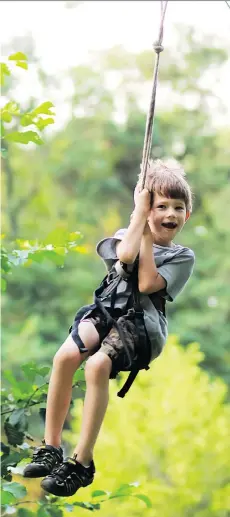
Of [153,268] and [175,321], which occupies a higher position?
[175,321]

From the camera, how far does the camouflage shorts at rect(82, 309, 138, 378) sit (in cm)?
168

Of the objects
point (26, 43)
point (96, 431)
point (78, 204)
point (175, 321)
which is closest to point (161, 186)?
point (96, 431)

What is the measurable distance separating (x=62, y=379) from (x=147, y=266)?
0.26 m

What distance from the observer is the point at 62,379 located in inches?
66.2

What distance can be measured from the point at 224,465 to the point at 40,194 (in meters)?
4.35

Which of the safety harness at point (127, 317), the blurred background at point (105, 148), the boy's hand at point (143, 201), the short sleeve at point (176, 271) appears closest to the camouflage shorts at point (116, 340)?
the safety harness at point (127, 317)

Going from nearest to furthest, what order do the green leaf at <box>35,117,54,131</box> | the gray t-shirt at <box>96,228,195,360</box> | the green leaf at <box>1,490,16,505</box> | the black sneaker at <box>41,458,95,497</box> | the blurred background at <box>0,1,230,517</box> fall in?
the black sneaker at <box>41,458,95,497</box>
the gray t-shirt at <box>96,228,195,360</box>
the green leaf at <box>1,490,16,505</box>
the green leaf at <box>35,117,54,131</box>
the blurred background at <box>0,1,230,517</box>

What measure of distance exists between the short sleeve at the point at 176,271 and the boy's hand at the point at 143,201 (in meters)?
0.11

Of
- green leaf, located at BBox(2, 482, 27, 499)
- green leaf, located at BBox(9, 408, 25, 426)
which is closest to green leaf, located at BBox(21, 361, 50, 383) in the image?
green leaf, located at BBox(9, 408, 25, 426)

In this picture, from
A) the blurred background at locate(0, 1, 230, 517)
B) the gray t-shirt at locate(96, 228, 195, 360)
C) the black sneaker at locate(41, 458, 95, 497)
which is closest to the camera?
the black sneaker at locate(41, 458, 95, 497)

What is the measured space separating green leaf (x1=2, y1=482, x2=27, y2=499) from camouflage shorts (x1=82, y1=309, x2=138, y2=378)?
1.61 feet

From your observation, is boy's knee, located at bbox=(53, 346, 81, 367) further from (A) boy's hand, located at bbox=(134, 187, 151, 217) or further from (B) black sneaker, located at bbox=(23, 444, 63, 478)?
(A) boy's hand, located at bbox=(134, 187, 151, 217)

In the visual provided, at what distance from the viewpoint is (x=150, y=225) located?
180cm

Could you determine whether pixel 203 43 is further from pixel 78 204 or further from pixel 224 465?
pixel 224 465
